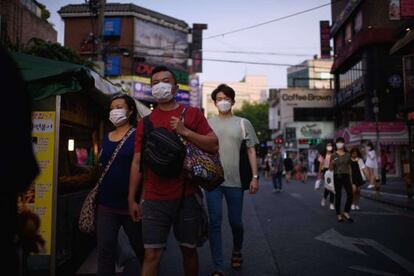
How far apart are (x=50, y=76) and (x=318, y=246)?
4466 mm

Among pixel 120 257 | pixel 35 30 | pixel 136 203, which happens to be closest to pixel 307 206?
pixel 120 257

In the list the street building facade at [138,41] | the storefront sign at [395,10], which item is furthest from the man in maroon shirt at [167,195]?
the street building facade at [138,41]

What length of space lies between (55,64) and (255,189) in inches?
106

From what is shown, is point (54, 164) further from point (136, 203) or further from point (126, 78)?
point (126, 78)

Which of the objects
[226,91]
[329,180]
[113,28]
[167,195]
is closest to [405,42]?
[329,180]

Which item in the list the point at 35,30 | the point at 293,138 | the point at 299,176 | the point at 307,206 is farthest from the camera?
the point at 293,138

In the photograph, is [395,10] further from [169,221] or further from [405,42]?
[169,221]

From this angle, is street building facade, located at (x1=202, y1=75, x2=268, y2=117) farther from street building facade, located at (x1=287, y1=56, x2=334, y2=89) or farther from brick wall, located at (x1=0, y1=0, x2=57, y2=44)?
brick wall, located at (x1=0, y1=0, x2=57, y2=44)

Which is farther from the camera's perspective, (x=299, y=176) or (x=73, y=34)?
(x=73, y=34)

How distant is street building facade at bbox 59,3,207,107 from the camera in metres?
36.7

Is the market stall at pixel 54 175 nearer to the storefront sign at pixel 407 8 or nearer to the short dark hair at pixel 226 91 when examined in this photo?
the short dark hair at pixel 226 91

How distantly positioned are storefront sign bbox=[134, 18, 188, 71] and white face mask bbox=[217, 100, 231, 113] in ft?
111

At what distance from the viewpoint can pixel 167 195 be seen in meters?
3.14

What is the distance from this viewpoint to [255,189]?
4.84 meters
